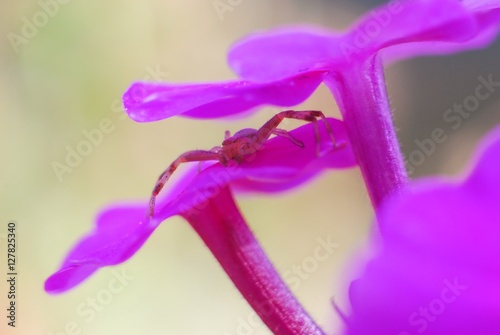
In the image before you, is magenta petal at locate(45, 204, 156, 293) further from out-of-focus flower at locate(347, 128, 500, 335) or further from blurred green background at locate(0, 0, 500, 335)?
blurred green background at locate(0, 0, 500, 335)

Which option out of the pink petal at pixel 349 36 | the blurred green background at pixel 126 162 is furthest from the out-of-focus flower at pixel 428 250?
the blurred green background at pixel 126 162

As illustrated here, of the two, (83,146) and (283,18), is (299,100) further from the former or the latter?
(283,18)

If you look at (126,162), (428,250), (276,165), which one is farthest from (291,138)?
(126,162)

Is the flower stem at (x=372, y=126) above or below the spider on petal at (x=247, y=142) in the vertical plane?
below

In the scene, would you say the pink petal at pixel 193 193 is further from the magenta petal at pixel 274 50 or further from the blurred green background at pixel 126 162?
the blurred green background at pixel 126 162

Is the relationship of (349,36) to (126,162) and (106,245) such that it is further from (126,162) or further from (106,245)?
(126,162)

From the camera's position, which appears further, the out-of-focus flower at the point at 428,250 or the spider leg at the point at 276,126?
the spider leg at the point at 276,126

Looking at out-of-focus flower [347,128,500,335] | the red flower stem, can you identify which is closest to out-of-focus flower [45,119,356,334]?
the red flower stem
